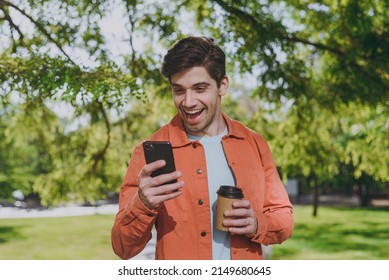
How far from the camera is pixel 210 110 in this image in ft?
7.43

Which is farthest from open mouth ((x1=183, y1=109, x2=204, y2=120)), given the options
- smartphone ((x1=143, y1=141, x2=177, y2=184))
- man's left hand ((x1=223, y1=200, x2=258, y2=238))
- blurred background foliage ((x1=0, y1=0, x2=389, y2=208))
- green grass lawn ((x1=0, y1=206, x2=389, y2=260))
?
green grass lawn ((x1=0, y1=206, x2=389, y2=260))

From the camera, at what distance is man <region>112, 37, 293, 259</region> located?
218cm

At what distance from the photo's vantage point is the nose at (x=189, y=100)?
7.21ft

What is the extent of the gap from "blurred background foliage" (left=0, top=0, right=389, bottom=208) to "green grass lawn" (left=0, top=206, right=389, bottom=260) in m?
4.58

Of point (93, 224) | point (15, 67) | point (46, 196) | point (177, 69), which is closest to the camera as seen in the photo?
point (177, 69)

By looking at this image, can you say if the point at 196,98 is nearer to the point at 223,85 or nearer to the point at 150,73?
the point at 223,85

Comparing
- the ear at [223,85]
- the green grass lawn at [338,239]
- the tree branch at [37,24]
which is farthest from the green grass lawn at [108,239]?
the ear at [223,85]

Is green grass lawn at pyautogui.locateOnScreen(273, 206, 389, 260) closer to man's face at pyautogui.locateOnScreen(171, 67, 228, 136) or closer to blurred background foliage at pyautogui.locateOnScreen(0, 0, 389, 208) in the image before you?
blurred background foliage at pyautogui.locateOnScreen(0, 0, 389, 208)

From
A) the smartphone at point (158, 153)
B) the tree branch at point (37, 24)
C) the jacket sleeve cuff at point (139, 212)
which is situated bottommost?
the jacket sleeve cuff at point (139, 212)

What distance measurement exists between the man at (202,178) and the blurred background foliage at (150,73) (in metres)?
1.82

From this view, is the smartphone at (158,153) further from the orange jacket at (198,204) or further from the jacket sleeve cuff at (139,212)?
the orange jacket at (198,204)

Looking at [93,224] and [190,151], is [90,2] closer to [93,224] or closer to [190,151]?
[190,151]
